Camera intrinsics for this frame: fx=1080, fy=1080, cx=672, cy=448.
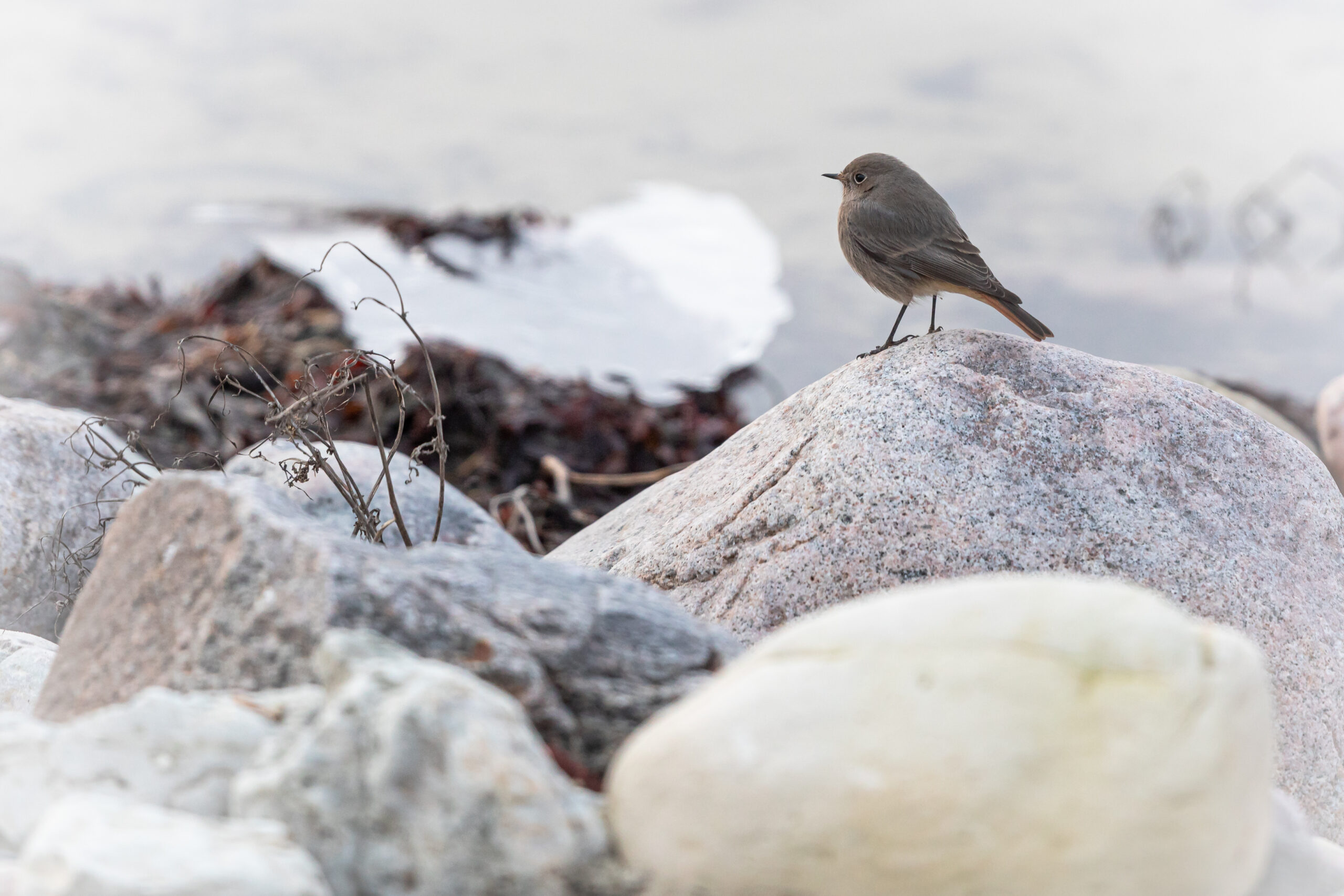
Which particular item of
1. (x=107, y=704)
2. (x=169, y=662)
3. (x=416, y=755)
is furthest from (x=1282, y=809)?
(x=107, y=704)

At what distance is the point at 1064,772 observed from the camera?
146 centimetres

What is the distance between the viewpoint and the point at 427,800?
1497 millimetres

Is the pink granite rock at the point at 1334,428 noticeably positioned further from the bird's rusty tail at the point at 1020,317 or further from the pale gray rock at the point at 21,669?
the pale gray rock at the point at 21,669

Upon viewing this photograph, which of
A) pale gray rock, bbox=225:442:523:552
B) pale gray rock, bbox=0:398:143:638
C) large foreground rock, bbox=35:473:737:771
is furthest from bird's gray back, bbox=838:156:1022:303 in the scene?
pale gray rock, bbox=0:398:143:638

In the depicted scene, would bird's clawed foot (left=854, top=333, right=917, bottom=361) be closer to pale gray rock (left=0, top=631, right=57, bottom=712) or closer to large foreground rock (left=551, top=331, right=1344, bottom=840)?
large foreground rock (left=551, top=331, right=1344, bottom=840)

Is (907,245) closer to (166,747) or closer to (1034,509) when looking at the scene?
(1034,509)

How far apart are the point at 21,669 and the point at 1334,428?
6.56 meters

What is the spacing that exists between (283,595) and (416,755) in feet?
1.61

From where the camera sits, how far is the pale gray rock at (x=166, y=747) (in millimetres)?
1647

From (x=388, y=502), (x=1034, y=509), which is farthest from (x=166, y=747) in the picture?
(x=388, y=502)

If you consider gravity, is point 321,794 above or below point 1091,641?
below

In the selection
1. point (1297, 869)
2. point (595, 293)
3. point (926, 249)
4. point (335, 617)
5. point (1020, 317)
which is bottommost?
point (595, 293)

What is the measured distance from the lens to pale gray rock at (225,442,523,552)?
3.76 m

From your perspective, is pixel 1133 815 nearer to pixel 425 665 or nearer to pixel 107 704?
pixel 425 665
